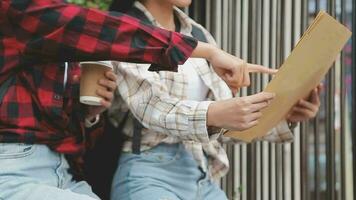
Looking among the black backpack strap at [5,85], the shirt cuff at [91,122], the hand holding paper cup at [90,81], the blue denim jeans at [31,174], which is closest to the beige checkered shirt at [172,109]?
the shirt cuff at [91,122]

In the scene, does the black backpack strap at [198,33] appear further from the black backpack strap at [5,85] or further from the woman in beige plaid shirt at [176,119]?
the black backpack strap at [5,85]

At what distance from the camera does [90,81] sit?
1956 mm

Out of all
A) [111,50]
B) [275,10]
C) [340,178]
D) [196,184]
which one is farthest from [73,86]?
[340,178]

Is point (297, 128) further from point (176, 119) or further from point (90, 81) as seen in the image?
point (90, 81)

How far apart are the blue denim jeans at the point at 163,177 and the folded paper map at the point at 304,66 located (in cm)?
25

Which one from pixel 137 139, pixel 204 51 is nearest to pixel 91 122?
pixel 137 139

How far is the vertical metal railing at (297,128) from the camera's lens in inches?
124

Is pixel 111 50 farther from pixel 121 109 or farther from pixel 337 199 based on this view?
pixel 337 199

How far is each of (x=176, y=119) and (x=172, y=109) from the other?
0.16ft

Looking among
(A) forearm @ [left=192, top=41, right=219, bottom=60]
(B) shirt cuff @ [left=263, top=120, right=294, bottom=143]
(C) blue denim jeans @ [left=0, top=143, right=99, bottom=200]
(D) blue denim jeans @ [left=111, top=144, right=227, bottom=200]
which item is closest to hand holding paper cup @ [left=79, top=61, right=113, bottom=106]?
(C) blue denim jeans @ [left=0, top=143, right=99, bottom=200]

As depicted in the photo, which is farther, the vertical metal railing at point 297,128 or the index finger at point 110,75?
the vertical metal railing at point 297,128

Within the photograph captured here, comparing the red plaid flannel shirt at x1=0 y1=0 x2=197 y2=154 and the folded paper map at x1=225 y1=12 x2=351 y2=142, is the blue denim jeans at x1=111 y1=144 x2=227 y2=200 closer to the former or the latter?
the folded paper map at x1=225 y1=12 x2=351 y2=142

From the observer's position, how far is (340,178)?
322 centimetres

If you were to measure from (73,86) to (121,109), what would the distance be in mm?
393
